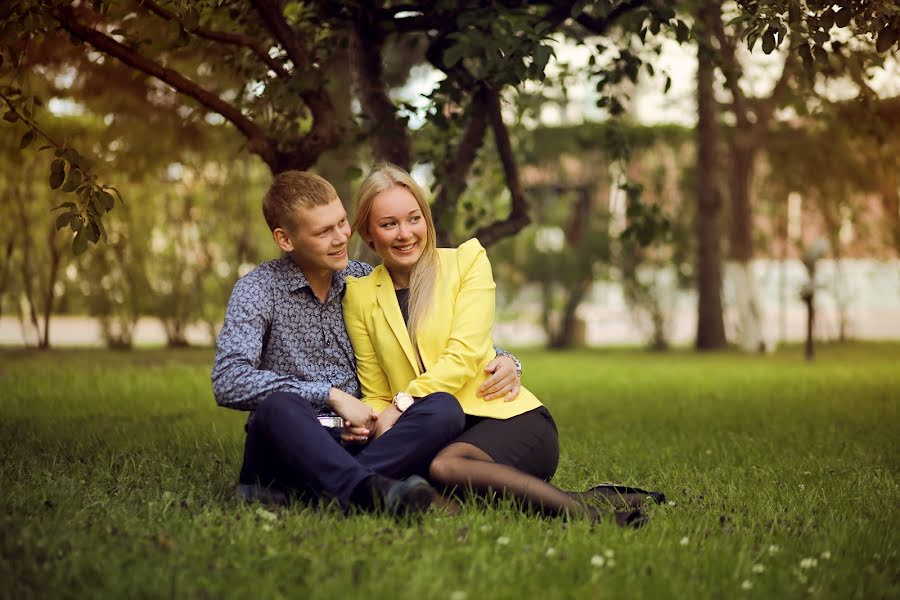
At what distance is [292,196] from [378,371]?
28.5 inches

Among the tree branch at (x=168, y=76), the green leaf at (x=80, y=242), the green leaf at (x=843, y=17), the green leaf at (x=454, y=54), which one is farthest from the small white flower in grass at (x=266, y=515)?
the green leaf at (x=843, y=17)

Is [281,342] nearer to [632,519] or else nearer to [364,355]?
[364,355]

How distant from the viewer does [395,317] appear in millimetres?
3646

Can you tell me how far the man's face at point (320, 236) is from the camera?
3.60 meters

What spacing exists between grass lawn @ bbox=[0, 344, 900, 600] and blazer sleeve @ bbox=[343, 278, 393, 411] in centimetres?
65

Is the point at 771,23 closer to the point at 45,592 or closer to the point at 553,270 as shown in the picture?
the point at 45,592

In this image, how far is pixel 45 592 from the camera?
8.05 ft

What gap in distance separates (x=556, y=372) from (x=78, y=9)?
5.81 meters

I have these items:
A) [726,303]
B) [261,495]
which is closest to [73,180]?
[261,495]

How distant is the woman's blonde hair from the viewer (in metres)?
3.65

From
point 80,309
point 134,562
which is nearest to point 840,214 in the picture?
point 80,309

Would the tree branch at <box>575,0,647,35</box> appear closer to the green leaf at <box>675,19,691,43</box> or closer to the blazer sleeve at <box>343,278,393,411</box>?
the green leaf at <box>675,19,691,43</box>

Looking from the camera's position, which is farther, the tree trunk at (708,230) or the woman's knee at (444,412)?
the tree trunk at (708,230)

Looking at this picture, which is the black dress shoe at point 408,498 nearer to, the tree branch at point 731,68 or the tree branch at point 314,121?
the tree branch at point 314,121
